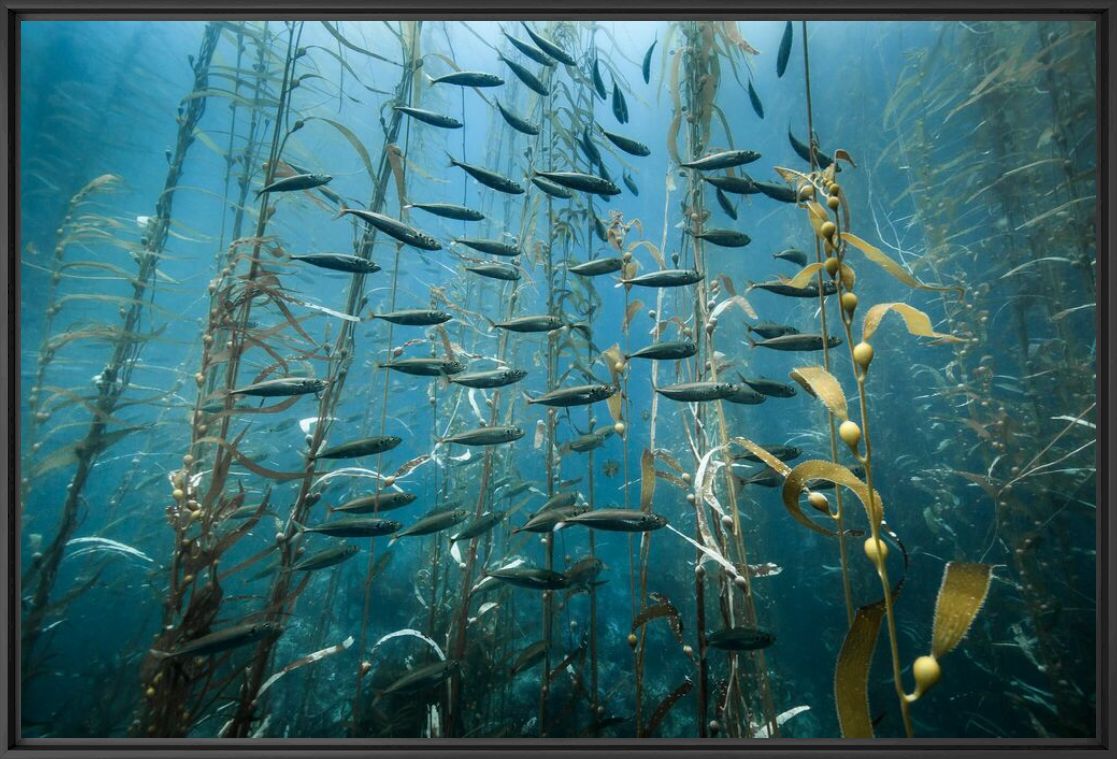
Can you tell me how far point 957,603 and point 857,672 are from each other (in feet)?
0.80

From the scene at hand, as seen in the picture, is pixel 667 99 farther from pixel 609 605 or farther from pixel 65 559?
pixel 609 605

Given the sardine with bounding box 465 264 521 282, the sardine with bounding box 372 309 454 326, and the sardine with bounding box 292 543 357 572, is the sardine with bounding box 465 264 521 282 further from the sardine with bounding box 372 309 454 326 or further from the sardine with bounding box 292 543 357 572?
the sardine with bounding box 292 543 357 572

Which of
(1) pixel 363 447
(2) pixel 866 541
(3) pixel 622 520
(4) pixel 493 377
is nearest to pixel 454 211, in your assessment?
(4) pixel 493 377

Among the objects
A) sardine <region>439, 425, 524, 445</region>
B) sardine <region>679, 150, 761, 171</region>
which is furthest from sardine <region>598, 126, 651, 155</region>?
sardine <region>439, 425, 524, 445</region>

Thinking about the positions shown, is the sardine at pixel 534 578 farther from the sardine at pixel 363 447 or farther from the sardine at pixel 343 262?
the sardine at pixel 343 262

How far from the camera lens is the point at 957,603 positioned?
90cm

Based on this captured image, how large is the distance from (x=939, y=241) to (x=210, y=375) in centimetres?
519

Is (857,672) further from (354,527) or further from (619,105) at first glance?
(619,105)

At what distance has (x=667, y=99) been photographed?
15.9 ft

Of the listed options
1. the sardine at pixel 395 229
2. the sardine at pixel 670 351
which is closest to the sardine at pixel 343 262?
the sardine at pixel 395 229

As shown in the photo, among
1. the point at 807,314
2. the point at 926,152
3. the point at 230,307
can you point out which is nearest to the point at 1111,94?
the point at 926,152

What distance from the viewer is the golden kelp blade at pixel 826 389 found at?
1.04 metres

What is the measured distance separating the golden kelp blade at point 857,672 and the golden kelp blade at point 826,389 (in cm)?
40

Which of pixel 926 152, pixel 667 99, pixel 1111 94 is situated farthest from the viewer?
pixel 667 99
